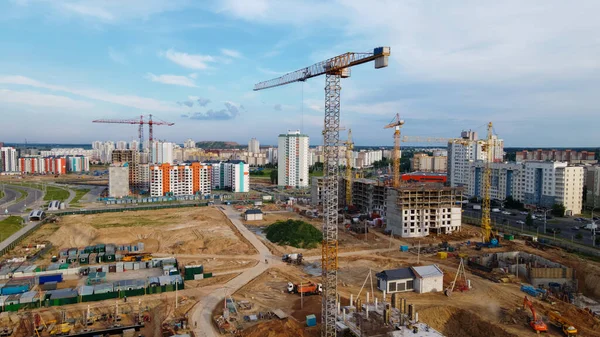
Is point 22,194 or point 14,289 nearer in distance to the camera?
point 14,289

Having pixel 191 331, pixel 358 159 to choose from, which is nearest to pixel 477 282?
pixel 191 331

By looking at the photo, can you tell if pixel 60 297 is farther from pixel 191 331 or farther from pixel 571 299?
pixel 571 299

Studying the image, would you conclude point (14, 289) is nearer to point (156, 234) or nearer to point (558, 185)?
point (156, 234)

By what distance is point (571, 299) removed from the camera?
20547mm

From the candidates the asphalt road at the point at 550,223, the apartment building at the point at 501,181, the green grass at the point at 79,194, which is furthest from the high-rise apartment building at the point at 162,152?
the asphalt road at the point at 550,223

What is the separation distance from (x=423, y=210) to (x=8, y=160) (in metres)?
103

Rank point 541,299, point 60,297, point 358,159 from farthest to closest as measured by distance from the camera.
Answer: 1. point 358,159
2. point 541,299
3. point 60,297

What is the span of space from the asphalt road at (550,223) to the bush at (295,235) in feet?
65.5

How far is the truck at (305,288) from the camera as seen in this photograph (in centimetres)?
2036

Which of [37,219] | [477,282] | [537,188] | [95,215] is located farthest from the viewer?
[537,188]

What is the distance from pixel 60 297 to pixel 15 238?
16864mm

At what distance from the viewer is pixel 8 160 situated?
9925 centimetres

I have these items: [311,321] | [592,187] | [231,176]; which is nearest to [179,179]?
[231,176]

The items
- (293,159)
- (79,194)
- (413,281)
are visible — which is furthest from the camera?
(293,159)
